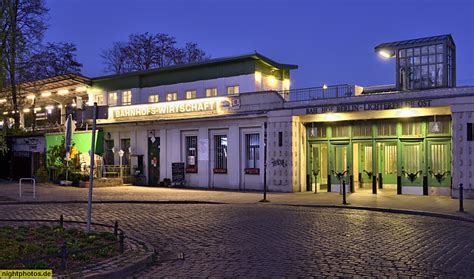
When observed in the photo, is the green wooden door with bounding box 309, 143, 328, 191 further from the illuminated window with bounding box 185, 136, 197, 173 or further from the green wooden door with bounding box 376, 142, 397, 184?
the illuminated window with bounding box 185, 136, 197, 173

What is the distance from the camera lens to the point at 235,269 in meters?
8.38

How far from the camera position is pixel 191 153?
29.5m

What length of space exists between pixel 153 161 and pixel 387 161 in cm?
1379

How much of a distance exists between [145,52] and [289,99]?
3067cm

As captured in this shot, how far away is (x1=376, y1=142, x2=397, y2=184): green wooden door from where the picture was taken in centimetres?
2397

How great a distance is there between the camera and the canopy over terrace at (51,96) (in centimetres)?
3694

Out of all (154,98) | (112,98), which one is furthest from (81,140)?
(154,98)

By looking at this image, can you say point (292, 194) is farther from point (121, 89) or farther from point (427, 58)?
point (121, 89)

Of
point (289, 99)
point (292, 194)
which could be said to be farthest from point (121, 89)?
point (292, 194)

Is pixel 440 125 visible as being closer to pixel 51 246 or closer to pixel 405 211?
pixel 405 211

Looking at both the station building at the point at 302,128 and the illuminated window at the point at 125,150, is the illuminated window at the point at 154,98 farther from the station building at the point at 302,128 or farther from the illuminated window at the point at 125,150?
the illuminated window at the point at 125,150

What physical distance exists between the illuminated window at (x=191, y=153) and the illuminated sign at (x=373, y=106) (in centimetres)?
788

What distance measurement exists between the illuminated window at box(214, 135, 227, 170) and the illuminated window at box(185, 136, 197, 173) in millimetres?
1507

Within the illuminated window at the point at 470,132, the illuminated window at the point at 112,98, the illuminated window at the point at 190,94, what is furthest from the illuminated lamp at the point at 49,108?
the illuminated window at the point at 470,132
